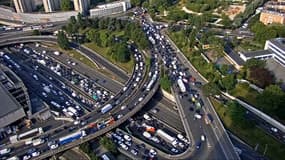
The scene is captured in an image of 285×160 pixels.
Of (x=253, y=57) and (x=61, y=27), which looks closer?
(x=253, y=57)

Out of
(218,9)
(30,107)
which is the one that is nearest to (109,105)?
(30,107)

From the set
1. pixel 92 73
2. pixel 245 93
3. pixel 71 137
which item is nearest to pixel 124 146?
pixel 71 137

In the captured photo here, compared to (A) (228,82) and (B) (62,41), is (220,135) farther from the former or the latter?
(B) (62,41)

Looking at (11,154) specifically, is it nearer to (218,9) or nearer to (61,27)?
(61,27)

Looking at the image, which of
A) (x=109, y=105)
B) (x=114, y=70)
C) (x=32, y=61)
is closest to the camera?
(x=109, y=105)

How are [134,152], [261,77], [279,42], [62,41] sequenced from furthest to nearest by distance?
[62,41], [279,42], [261,77], [134,152]
